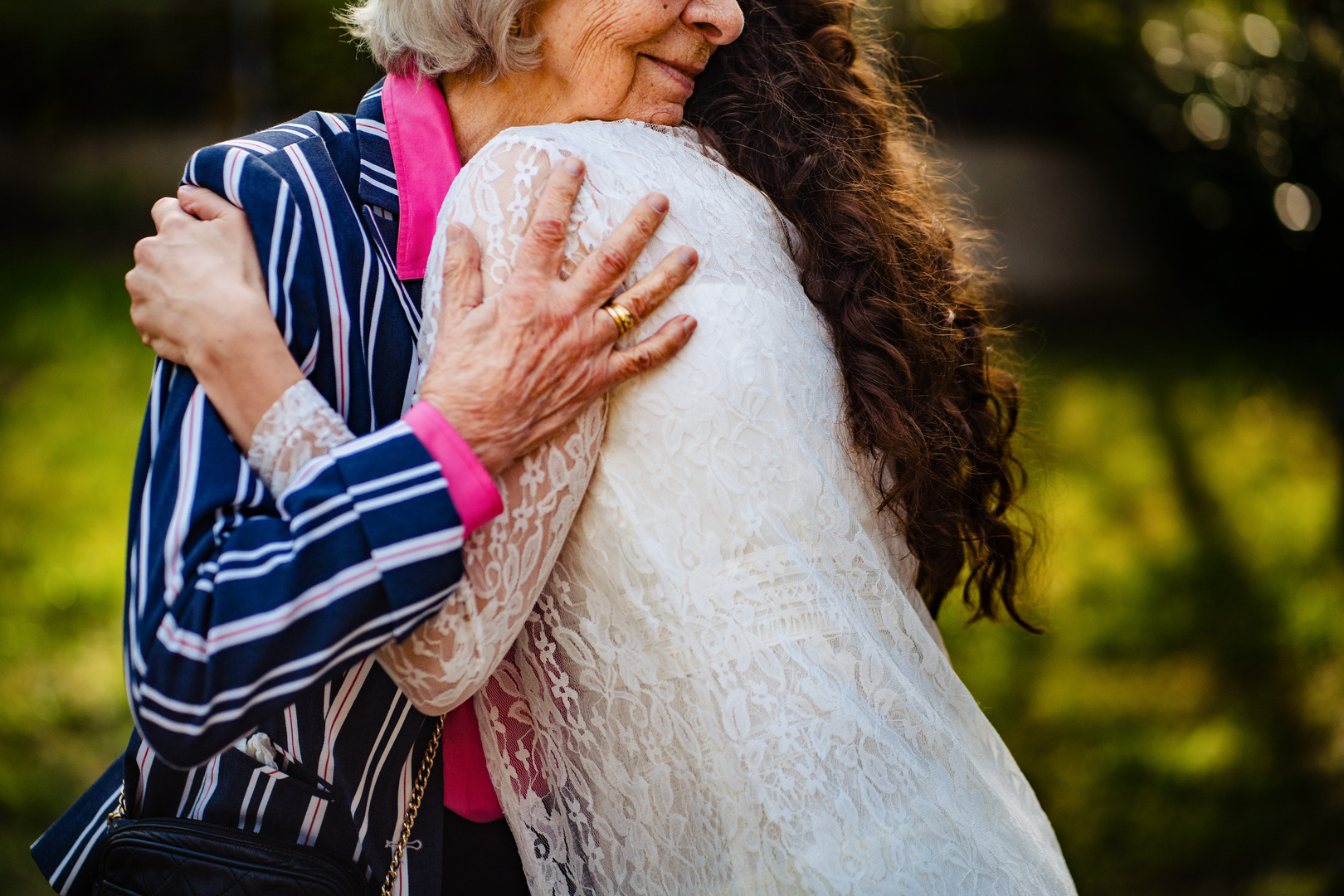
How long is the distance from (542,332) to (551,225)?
0.13 metres

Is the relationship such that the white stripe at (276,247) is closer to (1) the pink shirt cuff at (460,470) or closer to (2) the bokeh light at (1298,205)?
(1) the pink shirt cuff at (460,470)

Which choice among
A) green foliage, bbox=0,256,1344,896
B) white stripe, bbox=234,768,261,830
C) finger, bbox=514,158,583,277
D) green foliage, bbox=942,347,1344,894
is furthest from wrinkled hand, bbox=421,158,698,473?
green foliage, bbox=942,347,1344,894

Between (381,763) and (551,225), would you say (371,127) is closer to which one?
(551,225)

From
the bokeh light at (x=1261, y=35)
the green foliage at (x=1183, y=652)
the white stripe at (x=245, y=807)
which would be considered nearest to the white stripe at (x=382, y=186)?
the white stripe at (x=245, y=807)

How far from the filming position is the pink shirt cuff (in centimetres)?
112

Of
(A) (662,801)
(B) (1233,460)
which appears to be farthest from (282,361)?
(B) (1233,460)

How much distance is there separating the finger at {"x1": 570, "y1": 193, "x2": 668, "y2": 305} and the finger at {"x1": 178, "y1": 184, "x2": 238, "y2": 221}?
45cm

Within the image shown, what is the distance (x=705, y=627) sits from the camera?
1.18 metres

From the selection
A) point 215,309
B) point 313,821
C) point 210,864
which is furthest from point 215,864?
point 215,309

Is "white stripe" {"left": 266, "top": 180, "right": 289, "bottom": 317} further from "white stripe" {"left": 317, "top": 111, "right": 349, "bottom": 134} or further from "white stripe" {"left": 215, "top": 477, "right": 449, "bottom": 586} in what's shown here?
"white stripe" {"left": 215, "top": 477, "right": 449, "bottom": 586}

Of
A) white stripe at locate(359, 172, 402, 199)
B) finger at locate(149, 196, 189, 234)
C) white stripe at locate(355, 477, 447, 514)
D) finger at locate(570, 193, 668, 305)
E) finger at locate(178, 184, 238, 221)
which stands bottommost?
white stripe at locate(355, 477, 447, 514)

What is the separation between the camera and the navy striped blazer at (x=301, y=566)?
106 cm

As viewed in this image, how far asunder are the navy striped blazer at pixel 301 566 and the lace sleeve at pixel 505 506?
0.06 meters

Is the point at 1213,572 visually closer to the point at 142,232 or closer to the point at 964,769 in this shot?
the point at 964,769
